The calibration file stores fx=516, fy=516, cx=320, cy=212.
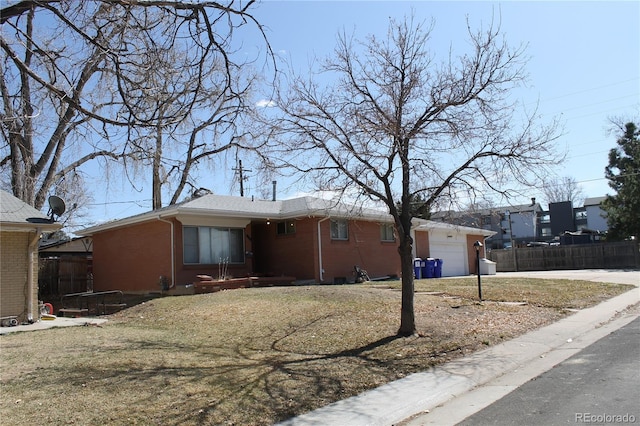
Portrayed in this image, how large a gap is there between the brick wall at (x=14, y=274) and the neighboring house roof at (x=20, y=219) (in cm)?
45

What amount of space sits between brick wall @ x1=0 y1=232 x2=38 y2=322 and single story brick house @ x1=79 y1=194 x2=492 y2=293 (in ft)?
18.3

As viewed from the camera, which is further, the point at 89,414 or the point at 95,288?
the point at 95,288

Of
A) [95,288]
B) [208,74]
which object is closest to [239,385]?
[208,74]

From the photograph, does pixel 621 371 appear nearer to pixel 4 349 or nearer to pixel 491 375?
pixel 491 375

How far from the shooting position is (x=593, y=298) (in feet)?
57.1

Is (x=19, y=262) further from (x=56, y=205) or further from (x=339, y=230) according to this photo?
(x=339, y=230)

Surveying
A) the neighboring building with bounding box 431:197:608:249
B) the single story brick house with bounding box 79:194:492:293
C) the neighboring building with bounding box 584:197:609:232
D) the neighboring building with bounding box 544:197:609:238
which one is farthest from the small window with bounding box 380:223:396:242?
the neighboring building with bounding box 584:197:609:232

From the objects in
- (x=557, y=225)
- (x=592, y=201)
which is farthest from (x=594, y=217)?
(x=557, y=225)

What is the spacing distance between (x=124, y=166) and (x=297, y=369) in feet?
13.0

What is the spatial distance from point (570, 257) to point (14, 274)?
131 ft

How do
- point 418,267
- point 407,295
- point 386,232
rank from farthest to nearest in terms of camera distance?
point 418,267 → point 386,232 → point 407,295

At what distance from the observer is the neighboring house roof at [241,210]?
1972 centimetres

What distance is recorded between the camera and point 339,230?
22984 millimetres

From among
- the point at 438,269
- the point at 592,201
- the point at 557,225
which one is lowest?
the point at 438,269
